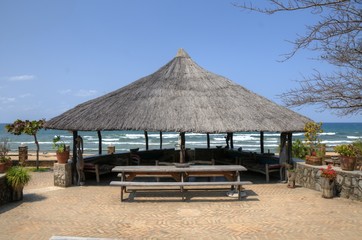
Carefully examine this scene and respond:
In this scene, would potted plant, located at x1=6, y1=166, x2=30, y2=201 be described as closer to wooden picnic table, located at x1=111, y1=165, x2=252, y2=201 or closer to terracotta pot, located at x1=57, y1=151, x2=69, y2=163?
terracotta pot, located at x1=57, y1=151, x2=69, y2=163

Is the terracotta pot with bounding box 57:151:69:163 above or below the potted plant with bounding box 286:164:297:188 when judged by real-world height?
above

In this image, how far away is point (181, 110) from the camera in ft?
38.3

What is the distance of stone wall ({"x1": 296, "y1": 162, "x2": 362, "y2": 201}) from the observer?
9000 mm

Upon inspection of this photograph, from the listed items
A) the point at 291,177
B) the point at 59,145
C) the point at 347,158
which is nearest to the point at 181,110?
the point at 291,177

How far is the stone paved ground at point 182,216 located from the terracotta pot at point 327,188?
0.74ft

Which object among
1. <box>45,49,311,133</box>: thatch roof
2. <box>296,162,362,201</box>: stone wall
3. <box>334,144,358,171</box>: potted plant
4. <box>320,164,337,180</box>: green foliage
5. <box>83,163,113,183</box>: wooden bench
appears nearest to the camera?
<box>296,162,362,201</box>: stone wall

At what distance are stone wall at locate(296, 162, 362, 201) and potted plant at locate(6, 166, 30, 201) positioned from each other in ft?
29.2

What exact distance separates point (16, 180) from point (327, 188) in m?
8.90

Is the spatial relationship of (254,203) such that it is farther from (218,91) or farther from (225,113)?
(218,91)

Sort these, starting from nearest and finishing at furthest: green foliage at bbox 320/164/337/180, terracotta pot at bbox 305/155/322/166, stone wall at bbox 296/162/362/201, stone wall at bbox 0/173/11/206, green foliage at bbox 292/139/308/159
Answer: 1. stone wall at bbox 0/173/11/206
2. stone wall at bbox 296/162/362/201
3. green foliage at bbox 320/164/337/180
4. terracotta pot at bbox 305/155/322/166
5. green foliage at bbox 292/139/308/159

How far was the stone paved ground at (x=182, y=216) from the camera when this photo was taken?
6.53 m

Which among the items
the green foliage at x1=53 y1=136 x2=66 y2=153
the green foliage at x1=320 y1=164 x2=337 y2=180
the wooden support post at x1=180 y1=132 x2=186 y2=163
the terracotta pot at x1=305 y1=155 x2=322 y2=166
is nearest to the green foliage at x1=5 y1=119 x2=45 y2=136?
the green foliage at x1=53 y1=136 x2=66 y2=153

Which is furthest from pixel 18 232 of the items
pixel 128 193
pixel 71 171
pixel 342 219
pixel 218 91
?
pixel 218 91

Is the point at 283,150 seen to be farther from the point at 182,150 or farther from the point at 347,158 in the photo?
the point at 182,150
